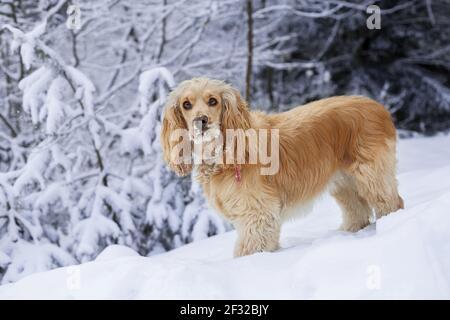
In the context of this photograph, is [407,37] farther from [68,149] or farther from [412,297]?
[412,297]

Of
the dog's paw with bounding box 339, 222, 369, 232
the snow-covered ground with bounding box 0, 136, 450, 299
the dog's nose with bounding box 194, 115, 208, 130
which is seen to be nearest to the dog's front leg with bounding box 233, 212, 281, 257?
the snow-covered ground with bounding box 0, 136, 450, 299

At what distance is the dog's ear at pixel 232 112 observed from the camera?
4.10 metres

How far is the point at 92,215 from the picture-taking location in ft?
21.9

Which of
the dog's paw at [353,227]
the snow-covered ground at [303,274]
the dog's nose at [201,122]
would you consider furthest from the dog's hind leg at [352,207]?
the dog's nose at [201,122]

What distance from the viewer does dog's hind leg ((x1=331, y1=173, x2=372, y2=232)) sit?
4.69 metres

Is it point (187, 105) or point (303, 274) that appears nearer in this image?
point (303, 274)

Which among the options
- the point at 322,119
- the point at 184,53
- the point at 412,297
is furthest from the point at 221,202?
the point at 184,53

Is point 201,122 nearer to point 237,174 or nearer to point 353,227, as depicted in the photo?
point 237,174

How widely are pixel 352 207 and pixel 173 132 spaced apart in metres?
1.52

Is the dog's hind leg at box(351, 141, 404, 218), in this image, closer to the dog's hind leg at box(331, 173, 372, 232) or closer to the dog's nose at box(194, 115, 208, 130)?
the dog's hind leg at box(331, 173, 372, 232)

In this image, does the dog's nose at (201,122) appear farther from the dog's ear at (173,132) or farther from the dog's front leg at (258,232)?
the dog's front leg at (258,232)

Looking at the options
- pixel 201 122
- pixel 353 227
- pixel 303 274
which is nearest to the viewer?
pixel 303 274

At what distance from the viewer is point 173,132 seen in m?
4.26

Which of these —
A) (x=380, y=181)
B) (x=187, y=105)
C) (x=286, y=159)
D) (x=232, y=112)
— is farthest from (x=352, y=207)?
(x=187, y=105)
